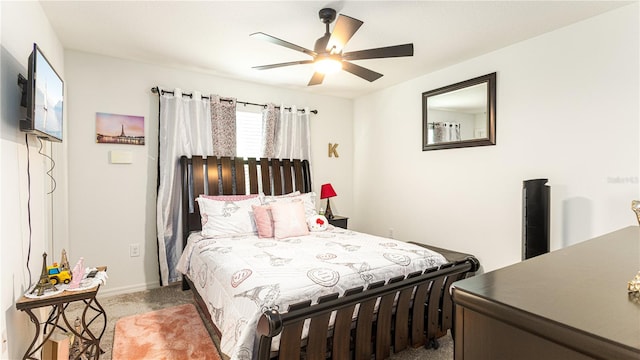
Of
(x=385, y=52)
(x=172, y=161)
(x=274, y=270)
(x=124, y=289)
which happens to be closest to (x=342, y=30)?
(x=385, y=52)

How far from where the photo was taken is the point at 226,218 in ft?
10.3

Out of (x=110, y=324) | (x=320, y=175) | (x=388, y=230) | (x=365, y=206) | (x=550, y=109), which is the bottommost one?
(x=110, y=324)

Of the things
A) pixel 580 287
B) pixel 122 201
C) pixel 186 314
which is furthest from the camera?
pixel 122 201

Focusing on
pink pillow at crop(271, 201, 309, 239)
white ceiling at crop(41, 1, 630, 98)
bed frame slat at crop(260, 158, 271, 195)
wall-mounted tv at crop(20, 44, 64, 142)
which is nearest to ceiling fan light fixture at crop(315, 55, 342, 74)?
white ceiling at crop(41, 1, 630, 98)

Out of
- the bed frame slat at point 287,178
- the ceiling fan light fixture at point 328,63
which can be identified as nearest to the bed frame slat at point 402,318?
the ceiling fan light fixture at point 328,63

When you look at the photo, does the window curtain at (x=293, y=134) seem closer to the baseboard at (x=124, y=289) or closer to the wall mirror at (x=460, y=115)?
the wall mirror at (x=460, y=115)

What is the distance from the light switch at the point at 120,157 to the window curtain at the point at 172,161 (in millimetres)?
295

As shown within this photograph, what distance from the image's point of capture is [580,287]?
1.77 feet

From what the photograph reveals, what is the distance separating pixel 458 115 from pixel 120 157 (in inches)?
144

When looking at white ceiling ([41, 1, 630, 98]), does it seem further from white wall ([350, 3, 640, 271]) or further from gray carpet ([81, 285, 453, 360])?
gray carpet ([81, 285, 453, 360])

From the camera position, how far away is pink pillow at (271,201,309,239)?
10.0 feet

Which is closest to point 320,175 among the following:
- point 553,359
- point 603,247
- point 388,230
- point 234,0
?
point 388,230

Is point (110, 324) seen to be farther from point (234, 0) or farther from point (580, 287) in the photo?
point (580, 287)

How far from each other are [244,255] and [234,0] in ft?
6.01
